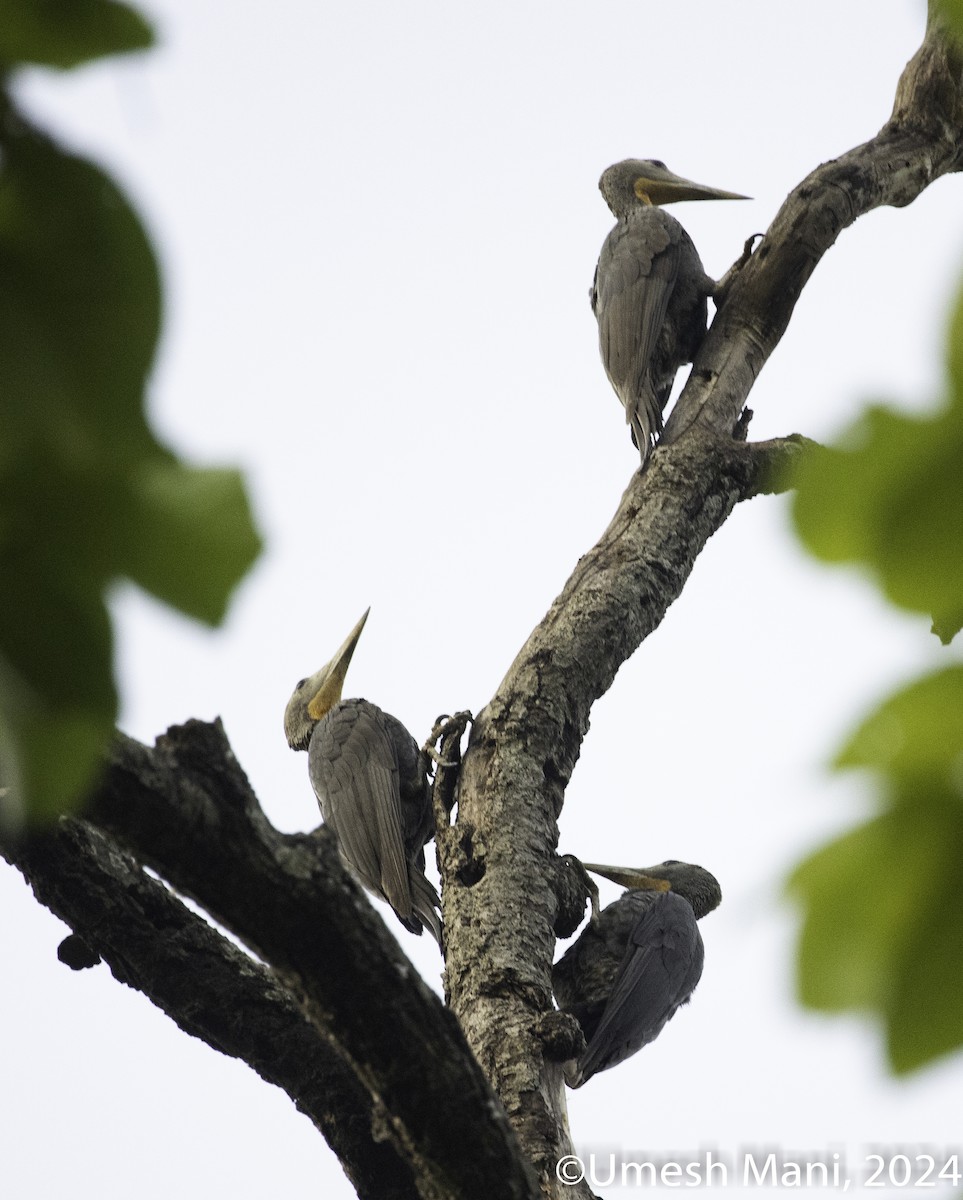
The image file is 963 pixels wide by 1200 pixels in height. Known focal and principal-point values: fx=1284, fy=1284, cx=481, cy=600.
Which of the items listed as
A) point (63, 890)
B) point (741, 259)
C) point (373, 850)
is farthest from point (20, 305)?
point (741, 259)

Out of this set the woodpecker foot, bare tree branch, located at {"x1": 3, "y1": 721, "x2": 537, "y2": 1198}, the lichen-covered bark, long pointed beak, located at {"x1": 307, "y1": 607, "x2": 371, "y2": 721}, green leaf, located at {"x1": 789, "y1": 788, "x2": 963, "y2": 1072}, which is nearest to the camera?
green leaf, located at {"x1": 789, "y1": 788, "x2": 963, "y2": 1072}

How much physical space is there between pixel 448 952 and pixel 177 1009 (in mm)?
737

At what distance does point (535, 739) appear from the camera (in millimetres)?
3309

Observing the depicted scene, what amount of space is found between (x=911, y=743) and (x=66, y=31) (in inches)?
17.3

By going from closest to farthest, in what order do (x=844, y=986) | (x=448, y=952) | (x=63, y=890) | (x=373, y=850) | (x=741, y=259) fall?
(x=844, y=986) → (x=63, y=890) → (x=448, y=952) → (x=373, y=850) → (x=741, y=259)

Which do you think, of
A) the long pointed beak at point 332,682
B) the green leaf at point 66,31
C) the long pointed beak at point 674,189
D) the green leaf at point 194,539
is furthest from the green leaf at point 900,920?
the long pointed beak at point 674,189

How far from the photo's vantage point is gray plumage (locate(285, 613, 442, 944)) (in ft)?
13.8

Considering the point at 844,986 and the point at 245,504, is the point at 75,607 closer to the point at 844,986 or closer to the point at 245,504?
the point at 245,504

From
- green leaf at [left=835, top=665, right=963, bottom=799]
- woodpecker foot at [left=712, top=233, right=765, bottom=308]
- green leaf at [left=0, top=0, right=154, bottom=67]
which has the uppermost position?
woodpecker foot at [left=712, top=233, right=765, bottom=308]

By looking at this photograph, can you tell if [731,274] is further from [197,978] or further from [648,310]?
[197,978]

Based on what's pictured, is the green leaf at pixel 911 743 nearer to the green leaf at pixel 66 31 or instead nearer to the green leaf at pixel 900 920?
the green leaf at pixel 900 920

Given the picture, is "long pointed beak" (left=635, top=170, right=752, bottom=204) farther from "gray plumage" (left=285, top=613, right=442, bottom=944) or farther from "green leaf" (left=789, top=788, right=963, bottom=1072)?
"green leaf" (left=789, top=788, right=963, bottom=1072)

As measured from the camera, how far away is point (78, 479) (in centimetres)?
50

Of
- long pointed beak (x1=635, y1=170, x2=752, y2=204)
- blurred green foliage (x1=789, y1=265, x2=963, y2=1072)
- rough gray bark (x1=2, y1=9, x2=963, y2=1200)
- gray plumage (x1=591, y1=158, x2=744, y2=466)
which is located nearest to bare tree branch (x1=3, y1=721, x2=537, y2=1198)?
rough gray bark (x1=2, y1=9, x2=963, y2=1200)
